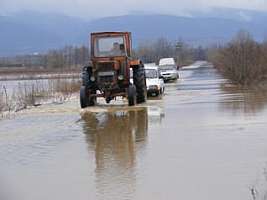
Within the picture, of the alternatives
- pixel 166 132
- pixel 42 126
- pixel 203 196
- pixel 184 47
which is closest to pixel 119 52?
pixel 42 126

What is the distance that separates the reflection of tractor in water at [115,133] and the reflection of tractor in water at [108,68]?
2.31 m

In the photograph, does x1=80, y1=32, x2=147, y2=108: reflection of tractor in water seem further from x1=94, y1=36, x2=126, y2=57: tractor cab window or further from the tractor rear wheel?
the tractor rear wheel

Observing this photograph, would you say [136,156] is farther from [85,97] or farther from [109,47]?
[109,47]

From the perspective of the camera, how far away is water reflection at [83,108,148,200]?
9.99 metres

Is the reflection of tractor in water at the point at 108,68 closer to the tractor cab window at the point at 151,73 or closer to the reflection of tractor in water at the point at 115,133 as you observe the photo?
the reflection of tractor in water at the point at 115,133

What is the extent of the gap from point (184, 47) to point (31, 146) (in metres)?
153

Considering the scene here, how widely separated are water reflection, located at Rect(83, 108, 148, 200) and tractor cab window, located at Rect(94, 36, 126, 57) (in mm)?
3550

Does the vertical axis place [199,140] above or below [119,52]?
below

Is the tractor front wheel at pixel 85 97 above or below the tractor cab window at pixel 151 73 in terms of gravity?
below

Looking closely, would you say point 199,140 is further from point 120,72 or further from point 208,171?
point 120,72

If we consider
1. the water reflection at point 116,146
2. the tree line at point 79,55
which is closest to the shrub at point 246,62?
the water reflection at point 116,146

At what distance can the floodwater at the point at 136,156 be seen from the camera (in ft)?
32.0

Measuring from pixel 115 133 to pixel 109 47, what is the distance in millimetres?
9735

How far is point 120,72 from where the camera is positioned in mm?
25656
